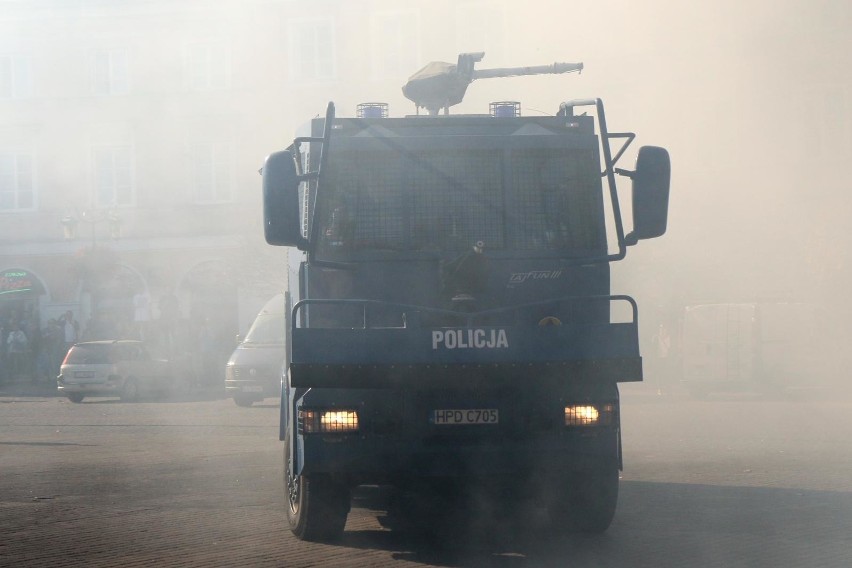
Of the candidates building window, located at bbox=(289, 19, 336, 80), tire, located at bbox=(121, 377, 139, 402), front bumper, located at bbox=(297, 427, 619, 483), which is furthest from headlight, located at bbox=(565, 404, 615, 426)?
tire, located at bbox=(121, 377, 139, 402)

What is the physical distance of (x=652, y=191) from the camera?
5.99 metres

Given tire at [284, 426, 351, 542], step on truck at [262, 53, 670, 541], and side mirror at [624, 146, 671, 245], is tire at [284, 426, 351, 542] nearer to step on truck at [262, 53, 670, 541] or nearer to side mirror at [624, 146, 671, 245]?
step on truck at [262, 53, 670, 541]

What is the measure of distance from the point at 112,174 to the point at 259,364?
220 inches

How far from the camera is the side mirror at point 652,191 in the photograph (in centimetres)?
599

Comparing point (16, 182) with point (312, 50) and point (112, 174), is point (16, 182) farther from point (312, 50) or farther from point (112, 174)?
point (312, 50)

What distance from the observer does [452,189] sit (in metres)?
6.12

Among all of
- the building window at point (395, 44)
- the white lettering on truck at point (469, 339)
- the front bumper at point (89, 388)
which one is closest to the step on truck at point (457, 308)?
the white lettering on truck at point (469, 339)

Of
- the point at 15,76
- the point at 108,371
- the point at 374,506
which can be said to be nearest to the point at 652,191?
the point at 374,506

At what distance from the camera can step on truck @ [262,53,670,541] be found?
17.9ft

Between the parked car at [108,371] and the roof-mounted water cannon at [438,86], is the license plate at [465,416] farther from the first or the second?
the parked car at [108,371]

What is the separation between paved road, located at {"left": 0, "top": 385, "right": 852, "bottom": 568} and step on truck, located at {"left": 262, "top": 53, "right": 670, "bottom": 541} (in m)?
0.33

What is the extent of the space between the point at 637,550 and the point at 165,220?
906 centimetres

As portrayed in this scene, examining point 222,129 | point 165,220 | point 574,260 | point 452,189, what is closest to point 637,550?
point 574,260

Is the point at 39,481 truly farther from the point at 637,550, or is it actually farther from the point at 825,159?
the point at 825,159
